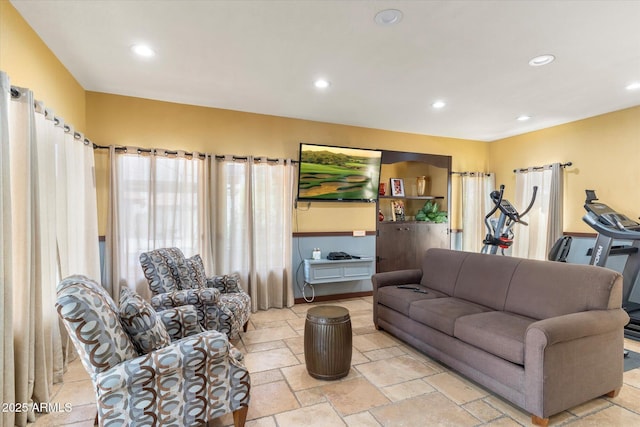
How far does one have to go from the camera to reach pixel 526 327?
2.38m

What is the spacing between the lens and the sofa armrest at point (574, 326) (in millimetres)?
1988

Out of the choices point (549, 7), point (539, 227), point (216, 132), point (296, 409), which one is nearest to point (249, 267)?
point (216, 132)

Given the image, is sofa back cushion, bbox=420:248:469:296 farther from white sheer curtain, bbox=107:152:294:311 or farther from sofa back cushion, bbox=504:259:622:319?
white sheer curtain, bbox=107:152:294:311

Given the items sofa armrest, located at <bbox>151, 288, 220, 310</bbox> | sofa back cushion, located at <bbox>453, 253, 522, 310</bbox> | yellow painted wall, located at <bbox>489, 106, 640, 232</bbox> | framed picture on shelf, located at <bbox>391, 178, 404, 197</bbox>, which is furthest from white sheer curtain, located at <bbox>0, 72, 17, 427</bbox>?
yellow painted wall, located at <bbox>489, 106, 640, 232</bbox>

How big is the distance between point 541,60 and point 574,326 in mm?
2310

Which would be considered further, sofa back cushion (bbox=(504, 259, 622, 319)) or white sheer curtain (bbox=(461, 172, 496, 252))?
white sheer curtain (bbox=(461, 172, 496, 252))

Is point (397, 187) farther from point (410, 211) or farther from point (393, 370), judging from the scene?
point (393, 370)

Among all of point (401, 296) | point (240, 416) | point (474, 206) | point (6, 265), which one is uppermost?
point (474, 206)

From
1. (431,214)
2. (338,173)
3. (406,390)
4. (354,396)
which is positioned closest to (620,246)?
(431,214)

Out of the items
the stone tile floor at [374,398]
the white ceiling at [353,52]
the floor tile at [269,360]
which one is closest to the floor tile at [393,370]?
the stone tile floor at [374,398]

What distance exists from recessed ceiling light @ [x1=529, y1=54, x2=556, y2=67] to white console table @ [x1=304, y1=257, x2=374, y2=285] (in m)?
3.15

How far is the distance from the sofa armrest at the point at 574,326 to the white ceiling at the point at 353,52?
→ 2.06m

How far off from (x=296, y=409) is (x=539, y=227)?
4.88m

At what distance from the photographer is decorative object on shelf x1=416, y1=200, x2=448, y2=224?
5917 millimetres
